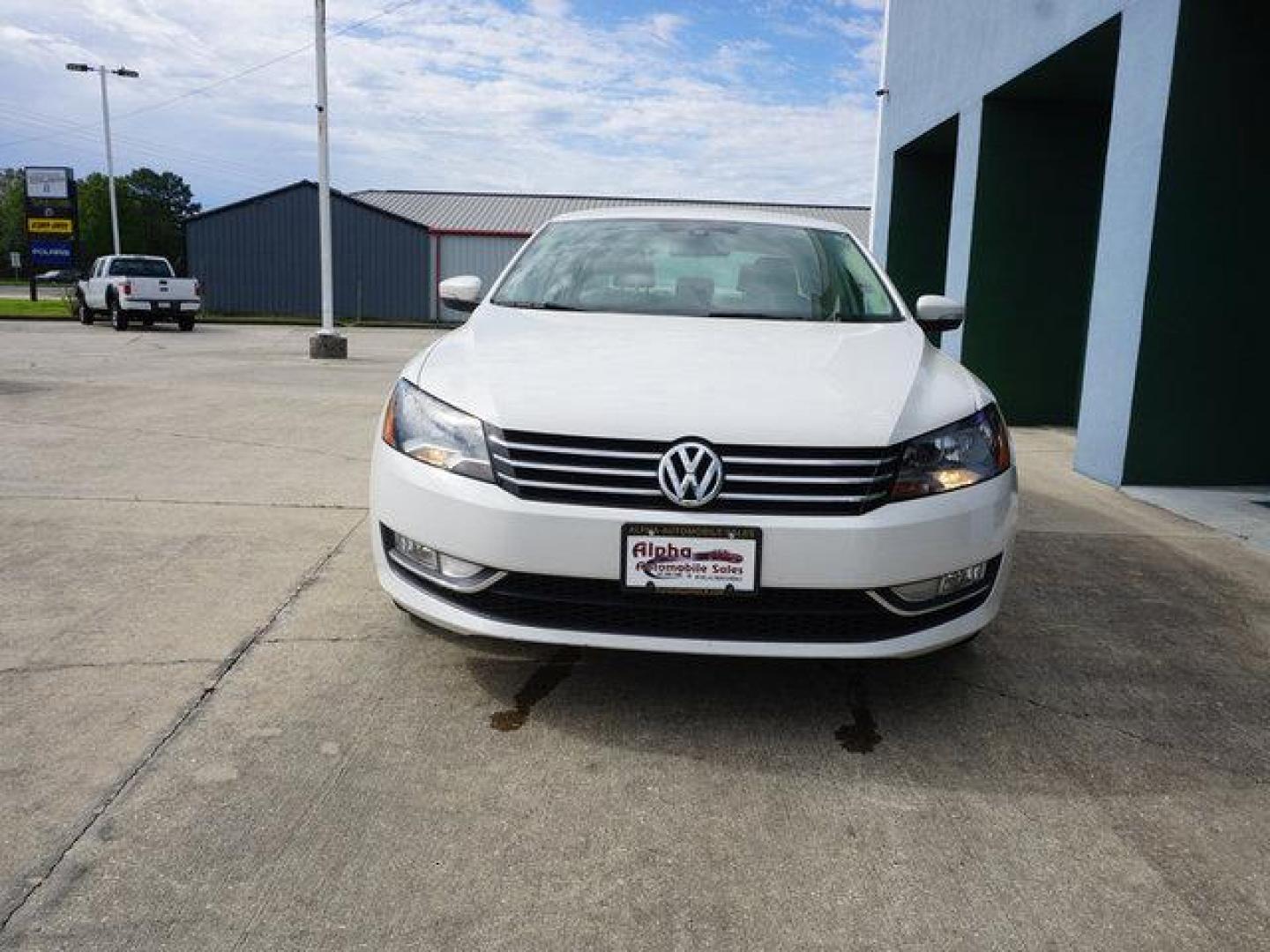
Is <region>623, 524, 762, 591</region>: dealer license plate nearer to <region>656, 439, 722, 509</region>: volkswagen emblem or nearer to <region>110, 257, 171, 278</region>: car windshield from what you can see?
<region>656, 439, 722, 509</region>: volkswagen emblem

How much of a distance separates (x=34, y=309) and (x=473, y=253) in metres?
13.7

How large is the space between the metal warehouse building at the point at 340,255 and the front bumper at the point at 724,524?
100 feet

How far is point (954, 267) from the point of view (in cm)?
1019

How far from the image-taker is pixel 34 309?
96.2 feet

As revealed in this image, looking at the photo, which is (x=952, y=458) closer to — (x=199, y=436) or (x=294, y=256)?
(x=199, y=436)

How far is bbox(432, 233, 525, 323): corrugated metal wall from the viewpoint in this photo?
117ft

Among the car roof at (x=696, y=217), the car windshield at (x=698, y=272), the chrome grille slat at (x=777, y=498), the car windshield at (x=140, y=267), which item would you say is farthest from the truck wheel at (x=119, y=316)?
the chrome grille slat at (x=777, y=498)

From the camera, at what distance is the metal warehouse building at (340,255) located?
3334 centimetres

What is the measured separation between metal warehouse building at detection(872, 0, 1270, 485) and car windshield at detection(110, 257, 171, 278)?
1968 centimetres

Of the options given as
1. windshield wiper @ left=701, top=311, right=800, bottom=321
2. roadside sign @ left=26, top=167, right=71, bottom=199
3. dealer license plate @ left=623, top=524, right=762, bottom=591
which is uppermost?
roadside sign @ left=26, top=167, right=71, bottom=199

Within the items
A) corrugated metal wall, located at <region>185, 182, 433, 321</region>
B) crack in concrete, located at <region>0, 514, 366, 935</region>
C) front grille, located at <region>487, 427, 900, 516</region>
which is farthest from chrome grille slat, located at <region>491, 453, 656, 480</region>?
corrugated metal wall, located at <region>185, 182, 433, 321</region>

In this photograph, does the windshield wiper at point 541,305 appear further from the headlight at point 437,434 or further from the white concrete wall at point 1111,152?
the white concrete wall at point 1111,152

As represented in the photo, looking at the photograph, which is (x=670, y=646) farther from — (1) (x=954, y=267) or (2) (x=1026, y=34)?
(1) (x=954, y=267)

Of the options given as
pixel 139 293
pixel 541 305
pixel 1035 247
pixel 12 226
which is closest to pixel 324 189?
pixel 139 293
